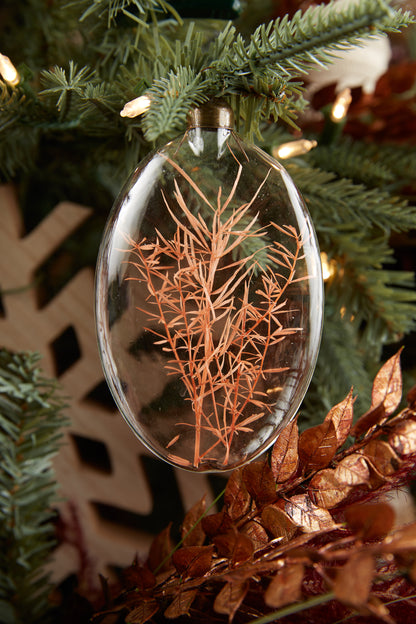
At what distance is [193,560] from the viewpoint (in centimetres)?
23

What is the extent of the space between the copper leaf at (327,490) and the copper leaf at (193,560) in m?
0.06

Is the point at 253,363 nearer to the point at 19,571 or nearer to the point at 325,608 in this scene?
the point at 325,608

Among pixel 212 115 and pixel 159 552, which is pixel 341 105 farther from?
pixel 159 552

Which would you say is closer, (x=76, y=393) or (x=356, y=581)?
(x=356, y=581)

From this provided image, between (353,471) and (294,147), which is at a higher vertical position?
(294,147)

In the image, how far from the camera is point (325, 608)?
0.74ft

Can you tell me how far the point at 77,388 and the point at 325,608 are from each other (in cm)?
27

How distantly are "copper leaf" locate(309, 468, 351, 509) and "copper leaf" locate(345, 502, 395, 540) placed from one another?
0.14 feet

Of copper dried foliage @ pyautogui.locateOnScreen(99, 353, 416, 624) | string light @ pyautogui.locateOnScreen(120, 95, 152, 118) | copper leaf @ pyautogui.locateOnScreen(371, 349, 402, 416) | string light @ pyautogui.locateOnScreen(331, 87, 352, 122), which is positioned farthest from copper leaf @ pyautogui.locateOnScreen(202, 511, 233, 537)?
string light @ pyautogui.locateOnScreen(331, 87, 352, 122)

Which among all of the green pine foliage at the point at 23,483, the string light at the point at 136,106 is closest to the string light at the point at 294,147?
the string light at the point at 136,106

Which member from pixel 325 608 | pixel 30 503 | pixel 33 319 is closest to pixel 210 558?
pixel 325 608

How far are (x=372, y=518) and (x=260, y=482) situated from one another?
2.9 inches

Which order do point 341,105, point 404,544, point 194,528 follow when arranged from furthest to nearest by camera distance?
point 341,105 → point 194,528 → point 404,544

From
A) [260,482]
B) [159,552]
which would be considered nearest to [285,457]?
[260,482]
